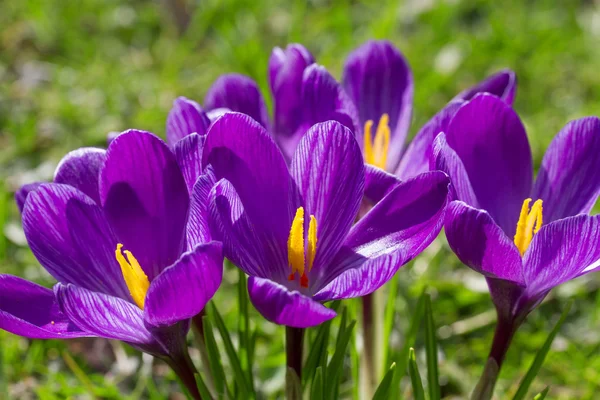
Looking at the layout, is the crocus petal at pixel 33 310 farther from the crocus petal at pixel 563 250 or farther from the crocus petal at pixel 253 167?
the crocus petal at pixel 563 250

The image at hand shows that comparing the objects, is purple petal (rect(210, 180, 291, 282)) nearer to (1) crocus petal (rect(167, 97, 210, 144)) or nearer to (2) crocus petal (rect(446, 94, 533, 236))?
(1) crocus petal (rect(167, 97, 210, 144))

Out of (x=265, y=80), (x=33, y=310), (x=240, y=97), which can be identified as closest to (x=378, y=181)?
(x=240, y=97)

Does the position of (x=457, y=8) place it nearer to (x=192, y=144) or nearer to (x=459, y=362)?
(x=459, y=362)

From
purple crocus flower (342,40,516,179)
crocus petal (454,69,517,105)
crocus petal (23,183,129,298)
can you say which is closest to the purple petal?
crocus petal (23,183,129,298)

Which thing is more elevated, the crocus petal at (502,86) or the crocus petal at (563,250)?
the crocus petal at (502,86)

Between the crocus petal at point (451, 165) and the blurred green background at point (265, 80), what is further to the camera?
the blurred green background at point (265, 80)

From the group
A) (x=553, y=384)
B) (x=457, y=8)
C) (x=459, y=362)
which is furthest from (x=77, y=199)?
(x=457, y=8)

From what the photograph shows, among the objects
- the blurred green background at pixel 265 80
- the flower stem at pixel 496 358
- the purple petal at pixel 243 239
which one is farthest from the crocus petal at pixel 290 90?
the blurred green background at pixel 265 80

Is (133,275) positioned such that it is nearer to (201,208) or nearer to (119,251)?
(119,251)
